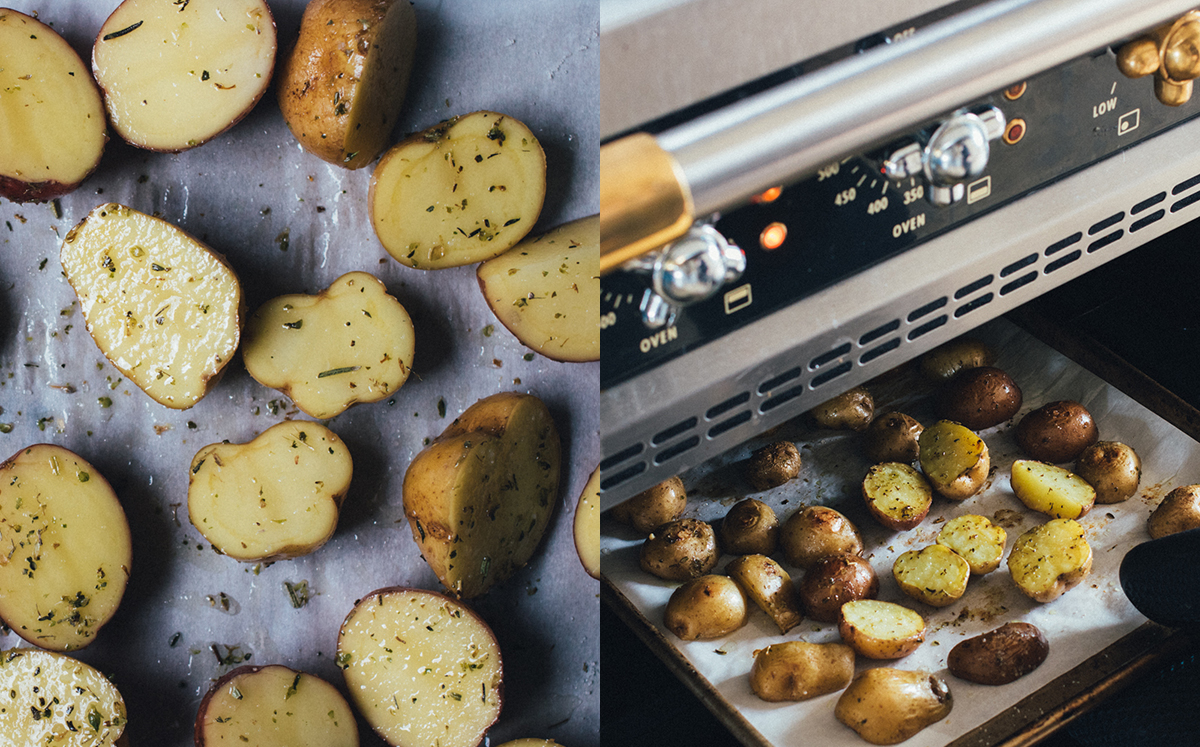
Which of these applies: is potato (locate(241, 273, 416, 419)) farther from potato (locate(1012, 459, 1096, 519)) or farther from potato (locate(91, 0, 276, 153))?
potato (locate(1012, 459, 1096, 519))

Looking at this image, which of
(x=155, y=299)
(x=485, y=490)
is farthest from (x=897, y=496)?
(x=155, y=299)

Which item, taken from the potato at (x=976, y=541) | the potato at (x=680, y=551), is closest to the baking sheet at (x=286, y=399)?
the potato at (x=680, y=551)

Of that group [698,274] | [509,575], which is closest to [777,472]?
[509,575]

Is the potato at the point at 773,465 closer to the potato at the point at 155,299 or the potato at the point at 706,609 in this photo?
the potato at the point at 706,609

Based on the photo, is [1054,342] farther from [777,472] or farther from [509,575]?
[509,575]

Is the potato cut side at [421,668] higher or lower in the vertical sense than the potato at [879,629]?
higher

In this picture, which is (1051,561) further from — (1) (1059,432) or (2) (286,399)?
(2) (286,399)
